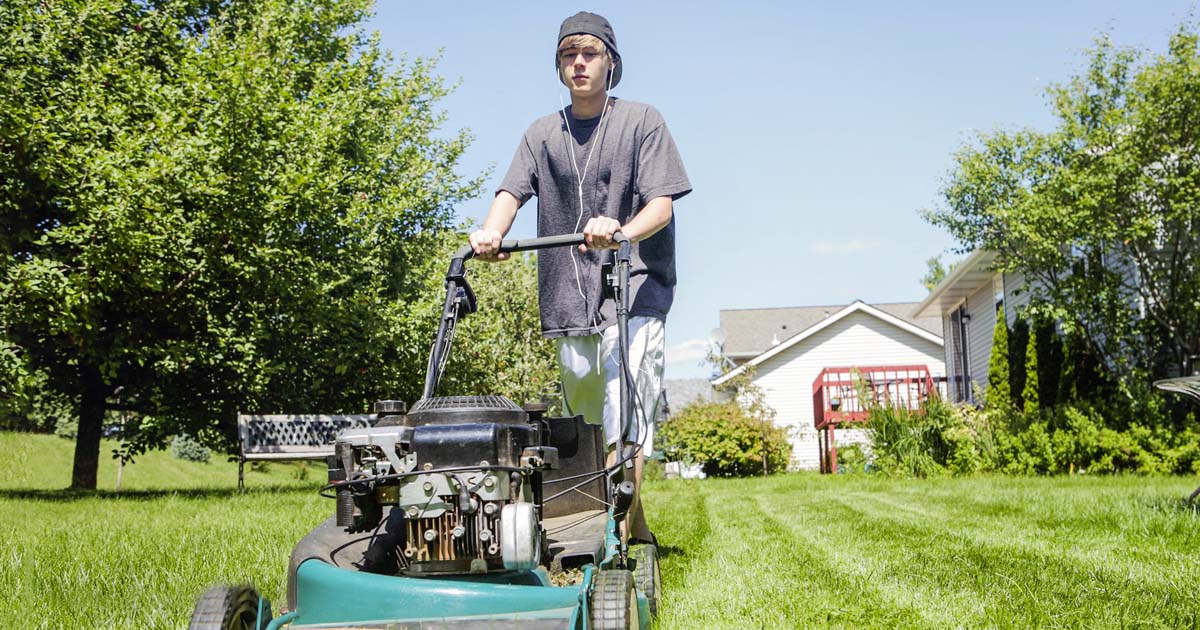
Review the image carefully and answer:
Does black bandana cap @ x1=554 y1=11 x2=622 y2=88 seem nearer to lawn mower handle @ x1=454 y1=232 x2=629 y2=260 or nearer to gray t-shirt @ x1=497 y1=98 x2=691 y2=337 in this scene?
gray t-shirt @ x1=497 y1=98 x2=691 y2=337

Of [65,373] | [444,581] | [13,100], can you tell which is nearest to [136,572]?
[444,581]

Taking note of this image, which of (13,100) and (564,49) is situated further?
(13,100)

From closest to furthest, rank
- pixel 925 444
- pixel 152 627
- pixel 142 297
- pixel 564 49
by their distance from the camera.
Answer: pixel 152 627
pixel 564 49
pixel 142 297
pixel 925 444

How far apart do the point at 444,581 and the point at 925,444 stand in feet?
46.3

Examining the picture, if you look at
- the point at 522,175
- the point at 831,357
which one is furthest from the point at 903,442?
the point at 831,357

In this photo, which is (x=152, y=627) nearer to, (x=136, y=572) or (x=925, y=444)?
(x=136, y=572)

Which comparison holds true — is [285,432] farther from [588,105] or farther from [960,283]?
[960,283]

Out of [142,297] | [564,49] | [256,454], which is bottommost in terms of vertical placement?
[256,454]

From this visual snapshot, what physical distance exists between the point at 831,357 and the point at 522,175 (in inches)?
1197

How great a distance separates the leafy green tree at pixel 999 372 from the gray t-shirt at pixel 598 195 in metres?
16.8

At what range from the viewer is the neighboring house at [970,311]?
22156 mm

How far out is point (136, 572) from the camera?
411 centimetres

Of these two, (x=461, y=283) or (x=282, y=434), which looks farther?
(x=282, y=434)

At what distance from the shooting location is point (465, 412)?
105 inches
